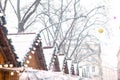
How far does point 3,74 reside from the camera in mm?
14219

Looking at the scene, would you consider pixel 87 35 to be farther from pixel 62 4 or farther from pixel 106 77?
pixel 106 77

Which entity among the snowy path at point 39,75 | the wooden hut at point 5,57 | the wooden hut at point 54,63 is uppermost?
the wooden hut at point 5,57

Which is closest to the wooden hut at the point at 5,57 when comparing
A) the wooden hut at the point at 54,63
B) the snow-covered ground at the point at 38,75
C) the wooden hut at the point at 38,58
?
the snow-covered ground at the point at 38,75

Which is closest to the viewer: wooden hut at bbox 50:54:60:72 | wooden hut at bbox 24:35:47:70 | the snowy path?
the snowy path

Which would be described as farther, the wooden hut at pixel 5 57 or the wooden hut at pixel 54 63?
the wooden hut at pixel 54 63

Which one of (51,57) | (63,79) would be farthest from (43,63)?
(63,79)

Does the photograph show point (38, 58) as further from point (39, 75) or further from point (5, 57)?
point (5, 57)

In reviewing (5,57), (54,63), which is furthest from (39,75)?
(54,63)

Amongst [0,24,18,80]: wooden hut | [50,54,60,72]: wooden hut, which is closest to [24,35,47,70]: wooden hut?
[50,54,60,72]: wooden hut

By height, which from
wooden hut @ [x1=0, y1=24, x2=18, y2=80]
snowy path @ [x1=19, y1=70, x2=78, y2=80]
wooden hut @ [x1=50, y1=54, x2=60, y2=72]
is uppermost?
wooden hut @ [x1=0, y1=24, x2=18, y2=80]

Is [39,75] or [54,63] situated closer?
[39,75]

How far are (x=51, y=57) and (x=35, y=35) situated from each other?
487 cm

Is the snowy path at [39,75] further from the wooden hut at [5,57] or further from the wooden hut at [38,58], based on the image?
the wooden hut at [38,58]

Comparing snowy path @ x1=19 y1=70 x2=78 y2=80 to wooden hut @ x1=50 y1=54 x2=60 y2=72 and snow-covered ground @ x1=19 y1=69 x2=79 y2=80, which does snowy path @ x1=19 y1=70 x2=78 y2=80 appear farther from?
wooden hut @ x1=50 y1=54 x2=60 y2=72
